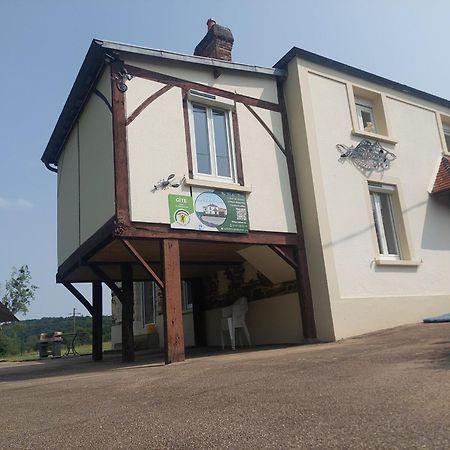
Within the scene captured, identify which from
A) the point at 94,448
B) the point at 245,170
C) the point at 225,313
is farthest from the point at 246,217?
the point at 94,448

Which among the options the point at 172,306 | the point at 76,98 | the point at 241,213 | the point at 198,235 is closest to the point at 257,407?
the point at 172,306

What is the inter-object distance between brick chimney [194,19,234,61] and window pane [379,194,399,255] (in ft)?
15.4

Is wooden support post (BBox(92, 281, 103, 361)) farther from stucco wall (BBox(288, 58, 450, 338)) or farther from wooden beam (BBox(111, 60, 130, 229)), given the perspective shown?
stucco wall (BBox(288, 58, 450, 338))

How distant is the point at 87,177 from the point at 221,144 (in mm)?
2757

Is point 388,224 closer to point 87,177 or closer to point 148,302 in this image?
point 87,177

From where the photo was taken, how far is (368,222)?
9766mm

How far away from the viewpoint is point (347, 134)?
10.2 metres

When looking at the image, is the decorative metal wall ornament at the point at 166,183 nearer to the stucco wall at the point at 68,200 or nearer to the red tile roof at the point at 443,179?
the stucco wall at the point at 68,200

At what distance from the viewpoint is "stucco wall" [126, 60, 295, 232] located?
25.6 ft

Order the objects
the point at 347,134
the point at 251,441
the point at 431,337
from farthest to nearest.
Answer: the point at 347,134, the point at 431,337, the point at 251,441

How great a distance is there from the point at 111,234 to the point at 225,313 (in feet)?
14.4

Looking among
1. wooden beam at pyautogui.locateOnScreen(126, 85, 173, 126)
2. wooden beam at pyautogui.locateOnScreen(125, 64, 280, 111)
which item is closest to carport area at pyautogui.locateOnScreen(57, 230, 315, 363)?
wooden beam at pyautogui.locateOnScreen(126, 85, 173, 126)

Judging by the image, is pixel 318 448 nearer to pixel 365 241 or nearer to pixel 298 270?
pixel 298 270

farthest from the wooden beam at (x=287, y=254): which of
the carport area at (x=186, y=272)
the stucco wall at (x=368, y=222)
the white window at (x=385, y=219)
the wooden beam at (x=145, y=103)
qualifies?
the wooden beam at (x=145, y=103)
